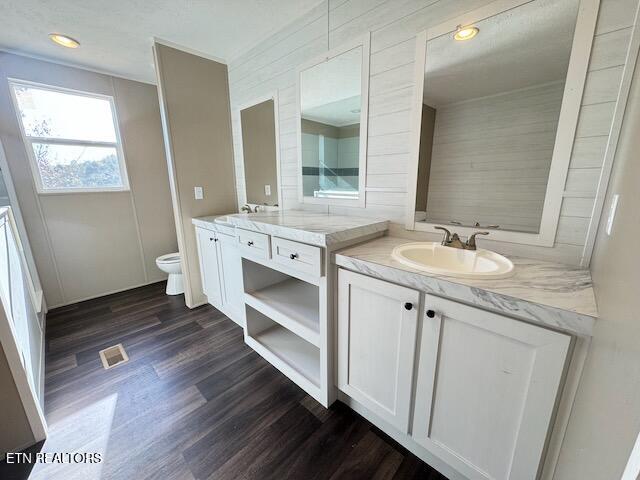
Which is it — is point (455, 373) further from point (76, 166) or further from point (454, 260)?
point (76, 166)

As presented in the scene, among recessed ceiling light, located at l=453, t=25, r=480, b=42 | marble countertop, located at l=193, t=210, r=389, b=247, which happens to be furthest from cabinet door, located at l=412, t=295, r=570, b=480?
recessed ceiling light, located at l=453, t=25, r=480, b=42

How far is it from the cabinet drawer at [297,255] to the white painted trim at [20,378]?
1243 mm

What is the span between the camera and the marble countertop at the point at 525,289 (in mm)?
706

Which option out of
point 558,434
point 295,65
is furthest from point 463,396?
point 295,65

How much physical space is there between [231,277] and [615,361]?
6.90 ft

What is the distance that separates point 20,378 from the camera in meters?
1.19

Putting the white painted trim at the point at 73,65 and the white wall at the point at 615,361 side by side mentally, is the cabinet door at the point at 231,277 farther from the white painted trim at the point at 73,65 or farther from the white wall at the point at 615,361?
the white painted trim at the point at 73,65

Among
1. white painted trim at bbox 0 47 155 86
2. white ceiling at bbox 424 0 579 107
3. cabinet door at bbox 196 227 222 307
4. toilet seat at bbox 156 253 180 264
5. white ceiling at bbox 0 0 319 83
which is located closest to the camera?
white ceiling at bbox 424 0 579 107

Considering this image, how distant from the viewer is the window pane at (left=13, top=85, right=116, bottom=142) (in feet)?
7.58

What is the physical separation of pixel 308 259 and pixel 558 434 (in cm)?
108

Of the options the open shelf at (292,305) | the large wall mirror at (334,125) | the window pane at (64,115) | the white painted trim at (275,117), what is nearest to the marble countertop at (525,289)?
the open shelf at (292,305)

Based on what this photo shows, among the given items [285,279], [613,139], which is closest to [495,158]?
[613,139]

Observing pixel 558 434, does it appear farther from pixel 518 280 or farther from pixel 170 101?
pixel 170 101

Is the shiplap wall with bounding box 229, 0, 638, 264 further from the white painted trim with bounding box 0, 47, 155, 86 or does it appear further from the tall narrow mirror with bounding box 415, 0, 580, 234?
the white painted trim with bounding box 0, 47, 155, 86
